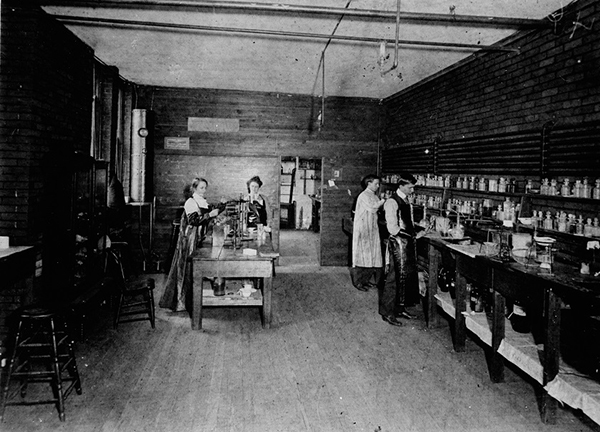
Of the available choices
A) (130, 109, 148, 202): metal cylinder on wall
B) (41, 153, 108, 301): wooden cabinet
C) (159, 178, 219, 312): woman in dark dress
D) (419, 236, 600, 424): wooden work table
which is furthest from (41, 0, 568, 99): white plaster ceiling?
(419, 236, 600, 424): wooden work table

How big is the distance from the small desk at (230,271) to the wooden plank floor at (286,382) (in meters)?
0.29

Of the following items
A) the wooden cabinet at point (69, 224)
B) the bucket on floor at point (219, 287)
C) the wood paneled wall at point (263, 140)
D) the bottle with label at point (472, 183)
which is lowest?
the bucket on floor at point (219, 287)

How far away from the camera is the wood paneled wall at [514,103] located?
4457 millimetres

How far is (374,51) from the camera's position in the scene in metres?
6.48

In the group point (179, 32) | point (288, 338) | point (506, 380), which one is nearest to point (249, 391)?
point (288, 338)

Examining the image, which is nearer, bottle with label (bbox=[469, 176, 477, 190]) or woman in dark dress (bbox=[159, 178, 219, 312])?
woman in dark dress (bbox=[159, 178, 219, 312])

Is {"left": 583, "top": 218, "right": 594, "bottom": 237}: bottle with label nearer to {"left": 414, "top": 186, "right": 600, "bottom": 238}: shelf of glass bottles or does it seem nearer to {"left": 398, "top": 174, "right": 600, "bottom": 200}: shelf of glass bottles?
{"left": 414, "top": 186, "right": 600, "bottom": 238}: shelf of glass bottles

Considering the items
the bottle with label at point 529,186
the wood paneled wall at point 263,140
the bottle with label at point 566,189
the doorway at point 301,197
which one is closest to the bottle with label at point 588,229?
the bottle with label at point 566,189

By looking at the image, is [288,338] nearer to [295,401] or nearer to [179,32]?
[295,401]

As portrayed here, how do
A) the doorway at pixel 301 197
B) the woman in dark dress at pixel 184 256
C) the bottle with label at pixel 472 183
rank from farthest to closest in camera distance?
1. the doorway at pixel 301 197
2. the bottle with label at pixel 472 183
3. the woman in dark dress at pixel 184 256

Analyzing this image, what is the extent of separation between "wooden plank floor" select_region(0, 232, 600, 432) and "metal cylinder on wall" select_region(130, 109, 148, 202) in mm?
3304

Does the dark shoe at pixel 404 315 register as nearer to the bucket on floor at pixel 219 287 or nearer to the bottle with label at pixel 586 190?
the bucket on floor at pixel 219 287

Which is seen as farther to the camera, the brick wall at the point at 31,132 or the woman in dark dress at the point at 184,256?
the woman in dark dress at the point at 184,256

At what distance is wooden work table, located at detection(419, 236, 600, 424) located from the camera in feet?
10.2
